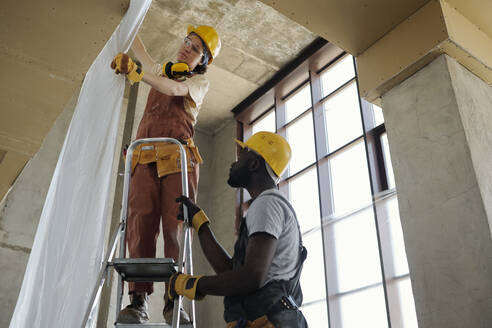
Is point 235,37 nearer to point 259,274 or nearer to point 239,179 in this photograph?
point 239,179

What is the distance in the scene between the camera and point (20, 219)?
18.4 feet

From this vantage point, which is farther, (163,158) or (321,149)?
(321,149)

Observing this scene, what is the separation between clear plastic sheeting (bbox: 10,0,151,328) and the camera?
6.81 feet

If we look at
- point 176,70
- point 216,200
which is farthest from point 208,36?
point 216,200

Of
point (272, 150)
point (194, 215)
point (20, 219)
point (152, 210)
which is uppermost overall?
point (20, 219)

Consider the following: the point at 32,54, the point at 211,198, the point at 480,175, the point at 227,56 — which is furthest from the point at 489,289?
the point at 211,198

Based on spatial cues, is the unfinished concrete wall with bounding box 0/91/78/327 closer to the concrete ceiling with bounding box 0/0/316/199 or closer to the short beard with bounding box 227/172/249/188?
the concrete ceiling with bounding box 0/0/316/199

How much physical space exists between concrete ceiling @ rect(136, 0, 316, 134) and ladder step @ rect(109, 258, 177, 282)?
460 cm

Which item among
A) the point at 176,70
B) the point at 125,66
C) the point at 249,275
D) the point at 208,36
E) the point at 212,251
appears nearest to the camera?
the point at 249,275

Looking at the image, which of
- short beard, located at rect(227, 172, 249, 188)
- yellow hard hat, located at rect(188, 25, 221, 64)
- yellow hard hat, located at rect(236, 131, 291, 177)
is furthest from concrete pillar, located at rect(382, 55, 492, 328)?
yellow hard hat, located at rect(188, 25, 221, 64)

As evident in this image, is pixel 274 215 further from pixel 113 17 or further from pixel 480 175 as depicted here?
pixel 113 17

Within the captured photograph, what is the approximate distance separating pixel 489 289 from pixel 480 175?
60cm

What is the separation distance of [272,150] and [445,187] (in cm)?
97

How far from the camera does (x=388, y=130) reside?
10.7 feet
